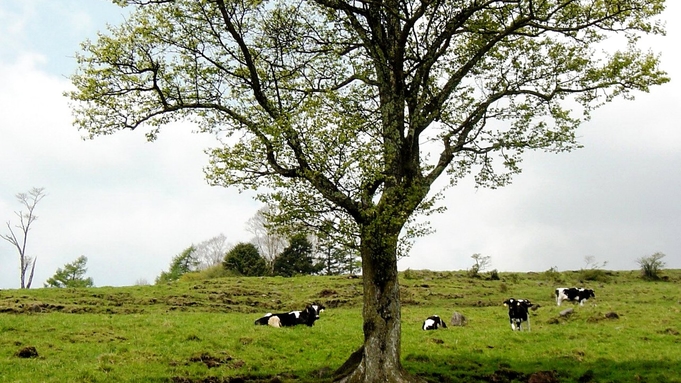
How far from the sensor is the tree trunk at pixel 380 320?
15094 mm

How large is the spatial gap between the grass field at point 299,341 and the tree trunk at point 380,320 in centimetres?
228

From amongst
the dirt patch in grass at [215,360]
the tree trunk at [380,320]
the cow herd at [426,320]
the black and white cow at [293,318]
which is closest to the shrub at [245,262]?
the cow herd at [426,320]

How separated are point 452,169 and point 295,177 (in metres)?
6.33

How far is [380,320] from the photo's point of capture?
1534cm

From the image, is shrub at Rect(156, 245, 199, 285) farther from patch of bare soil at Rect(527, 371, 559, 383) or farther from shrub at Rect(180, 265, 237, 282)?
patch of bare soil at Rect(527, 371, 559, 383)

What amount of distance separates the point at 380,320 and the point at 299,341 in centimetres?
842

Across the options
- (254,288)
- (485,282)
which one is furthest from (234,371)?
(485,282)

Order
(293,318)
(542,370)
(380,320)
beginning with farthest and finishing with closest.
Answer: (293,318) < (542,370) < (380,320)

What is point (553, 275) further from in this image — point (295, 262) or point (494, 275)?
point (295, 262)

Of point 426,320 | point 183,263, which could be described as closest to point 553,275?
point 426,320

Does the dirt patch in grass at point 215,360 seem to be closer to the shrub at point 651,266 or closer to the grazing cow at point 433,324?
the grazing cow at point 433,324

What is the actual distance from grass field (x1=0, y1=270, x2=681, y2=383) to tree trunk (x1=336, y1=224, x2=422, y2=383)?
2.28 meters

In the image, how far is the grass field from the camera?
1753cm

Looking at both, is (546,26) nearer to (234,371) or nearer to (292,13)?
(292,13)
